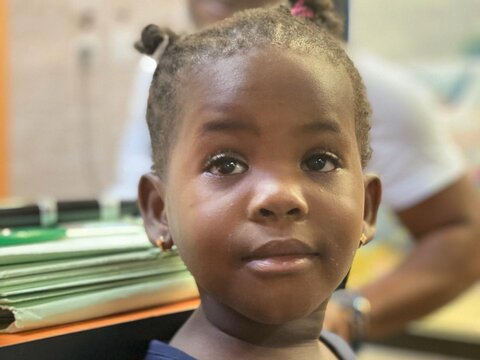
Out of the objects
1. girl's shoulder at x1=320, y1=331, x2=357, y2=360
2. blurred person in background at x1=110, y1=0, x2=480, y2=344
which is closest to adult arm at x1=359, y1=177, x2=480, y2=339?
blurred person in background at x1=110, y1=0, x2=480, y2=344

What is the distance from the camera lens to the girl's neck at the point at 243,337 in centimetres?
61

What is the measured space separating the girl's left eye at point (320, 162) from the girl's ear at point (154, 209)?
14 centimetres

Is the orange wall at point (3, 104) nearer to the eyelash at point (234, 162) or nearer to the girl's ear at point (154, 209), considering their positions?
the girl's ear at point (154, 209)

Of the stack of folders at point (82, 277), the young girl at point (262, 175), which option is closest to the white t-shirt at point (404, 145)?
the stack of folders at point (82, 277)

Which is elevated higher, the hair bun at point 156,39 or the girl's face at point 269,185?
the hair bun at point 156,39

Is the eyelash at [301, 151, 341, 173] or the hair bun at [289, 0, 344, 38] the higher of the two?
the hair bun at [289, 0, 344, 38]

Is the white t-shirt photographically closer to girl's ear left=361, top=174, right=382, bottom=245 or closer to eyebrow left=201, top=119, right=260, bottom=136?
girl's ear left=361, top=174, right=382, bottom=245

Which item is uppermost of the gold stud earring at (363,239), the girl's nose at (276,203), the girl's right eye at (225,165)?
the girl's right eye at (225,165)

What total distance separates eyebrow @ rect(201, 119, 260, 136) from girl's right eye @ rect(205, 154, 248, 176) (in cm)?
2

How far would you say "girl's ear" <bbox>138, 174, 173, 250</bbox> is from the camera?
0.66 meters

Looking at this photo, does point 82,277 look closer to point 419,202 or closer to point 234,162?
point 234,162

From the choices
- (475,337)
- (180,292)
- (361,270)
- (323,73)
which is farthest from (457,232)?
(323,73)

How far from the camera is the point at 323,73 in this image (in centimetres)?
59

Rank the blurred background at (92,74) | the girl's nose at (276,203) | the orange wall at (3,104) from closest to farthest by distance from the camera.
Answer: the girl's nose at (276,203) < the orange wall at (3,104) < the blurred background at (92,74)
